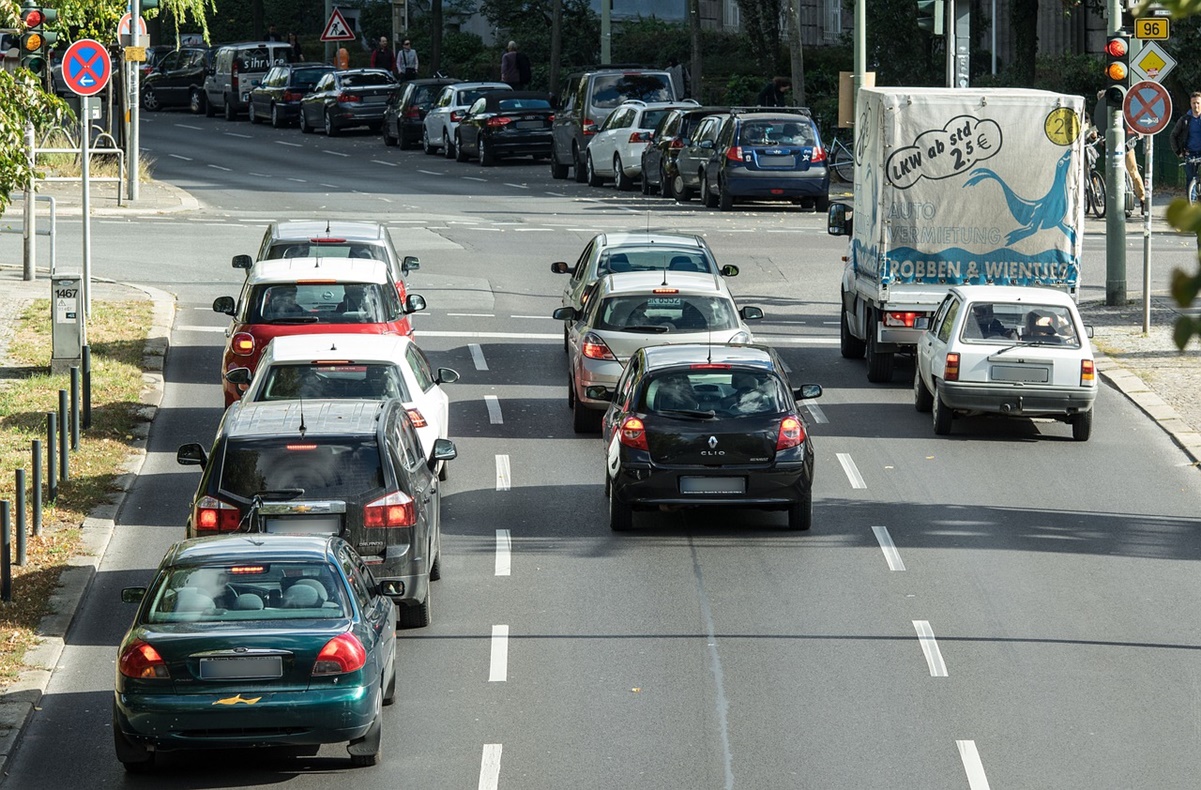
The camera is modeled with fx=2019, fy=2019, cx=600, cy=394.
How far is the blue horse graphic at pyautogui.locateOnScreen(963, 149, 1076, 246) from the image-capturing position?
21406 millimetres

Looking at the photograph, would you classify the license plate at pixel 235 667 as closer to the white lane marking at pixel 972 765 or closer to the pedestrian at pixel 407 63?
the white lane marking at pixel 972 765

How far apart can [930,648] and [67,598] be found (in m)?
5.77

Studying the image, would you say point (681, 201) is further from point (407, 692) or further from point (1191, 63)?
point (407, 692)

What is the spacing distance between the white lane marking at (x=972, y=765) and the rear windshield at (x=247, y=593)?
10.5 feet

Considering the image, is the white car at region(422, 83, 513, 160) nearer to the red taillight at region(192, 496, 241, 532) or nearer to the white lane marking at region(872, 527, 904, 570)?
the white lane marking at region(872, 527, 904, 570)

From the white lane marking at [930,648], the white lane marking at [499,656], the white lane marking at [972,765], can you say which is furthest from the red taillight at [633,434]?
the white lane marking at [972,765]

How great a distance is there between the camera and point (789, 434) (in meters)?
15.3

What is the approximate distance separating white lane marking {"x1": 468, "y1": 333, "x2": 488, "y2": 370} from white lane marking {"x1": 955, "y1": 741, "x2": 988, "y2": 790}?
43.0 feet

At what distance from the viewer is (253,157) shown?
162 ft

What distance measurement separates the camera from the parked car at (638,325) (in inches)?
754

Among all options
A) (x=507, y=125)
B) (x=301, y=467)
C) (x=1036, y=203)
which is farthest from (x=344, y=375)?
(x=507, y=125)

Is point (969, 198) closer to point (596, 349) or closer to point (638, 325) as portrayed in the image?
point (638, 325)

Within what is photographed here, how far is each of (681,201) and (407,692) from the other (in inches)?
1102

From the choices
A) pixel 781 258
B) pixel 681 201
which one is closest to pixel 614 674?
pixel 781 258
